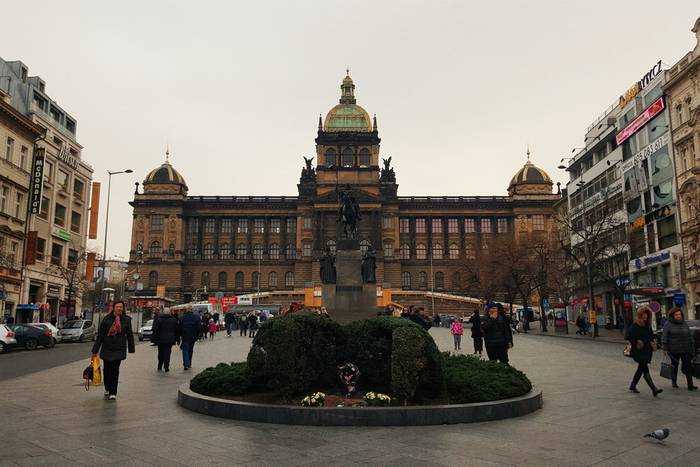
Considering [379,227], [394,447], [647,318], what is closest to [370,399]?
[394,447]

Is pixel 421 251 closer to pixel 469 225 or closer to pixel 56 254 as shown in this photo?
pixel 469 225

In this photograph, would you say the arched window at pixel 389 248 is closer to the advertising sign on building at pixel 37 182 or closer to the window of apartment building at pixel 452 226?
the window of apartment building at pixel 452 226

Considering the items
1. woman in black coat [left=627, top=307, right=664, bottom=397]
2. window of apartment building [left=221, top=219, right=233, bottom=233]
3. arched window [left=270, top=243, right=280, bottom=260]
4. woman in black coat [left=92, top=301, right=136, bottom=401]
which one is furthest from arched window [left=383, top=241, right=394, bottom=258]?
woman in black coat [left=92, top=301, right=136, bottom=401]

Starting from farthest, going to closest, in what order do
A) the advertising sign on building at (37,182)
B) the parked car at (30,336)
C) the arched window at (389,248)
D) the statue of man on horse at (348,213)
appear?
the arched window at (389,248)
the advertising sign on building at (37,182)
the parked car at (30,336)
the statue of man on horse at (348,213)

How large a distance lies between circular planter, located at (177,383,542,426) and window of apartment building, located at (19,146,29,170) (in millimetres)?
43428

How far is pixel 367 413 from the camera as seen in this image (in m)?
8.95

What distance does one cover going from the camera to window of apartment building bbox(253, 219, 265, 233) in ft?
342

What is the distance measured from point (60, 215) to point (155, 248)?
4785cm

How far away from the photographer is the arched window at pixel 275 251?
103000 mm

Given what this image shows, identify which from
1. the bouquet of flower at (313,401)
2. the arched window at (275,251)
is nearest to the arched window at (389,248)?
the arched window at (275,251)

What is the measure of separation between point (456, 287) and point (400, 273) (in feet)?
32.2

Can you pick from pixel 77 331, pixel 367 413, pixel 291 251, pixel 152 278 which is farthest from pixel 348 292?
pixel 152 278

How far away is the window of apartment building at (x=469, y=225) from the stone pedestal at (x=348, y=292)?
82474 mm

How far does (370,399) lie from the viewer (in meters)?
9.51
